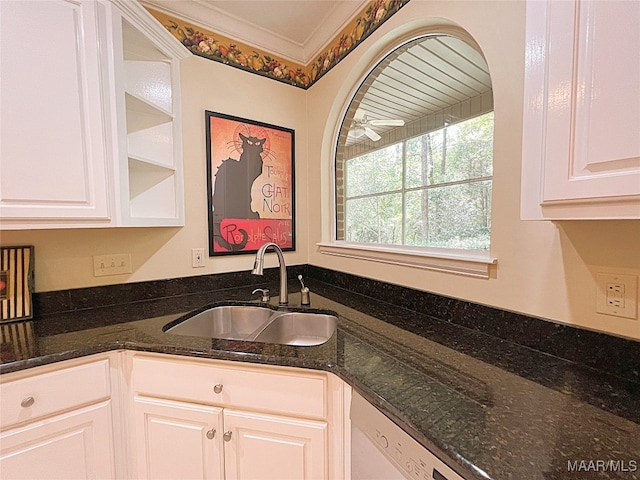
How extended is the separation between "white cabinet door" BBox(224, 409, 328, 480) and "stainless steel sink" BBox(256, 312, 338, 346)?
461mm

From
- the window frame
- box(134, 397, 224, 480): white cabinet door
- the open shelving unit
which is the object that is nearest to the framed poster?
the open shelving unit

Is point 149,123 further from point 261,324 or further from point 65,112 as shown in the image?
point 261,324

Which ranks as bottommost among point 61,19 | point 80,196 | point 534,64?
point 80,196

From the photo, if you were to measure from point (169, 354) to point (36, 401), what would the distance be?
410 millimetres

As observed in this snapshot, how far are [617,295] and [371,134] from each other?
135 centimetres

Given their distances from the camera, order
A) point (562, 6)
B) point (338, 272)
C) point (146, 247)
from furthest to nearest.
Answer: point (338, 272) < point (146, 247) < point (562, 6)

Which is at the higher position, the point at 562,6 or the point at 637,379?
the point at 562,6

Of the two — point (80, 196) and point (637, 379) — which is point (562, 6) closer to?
point (637, 379)

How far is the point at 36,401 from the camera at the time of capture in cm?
91

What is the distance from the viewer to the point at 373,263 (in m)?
1.54

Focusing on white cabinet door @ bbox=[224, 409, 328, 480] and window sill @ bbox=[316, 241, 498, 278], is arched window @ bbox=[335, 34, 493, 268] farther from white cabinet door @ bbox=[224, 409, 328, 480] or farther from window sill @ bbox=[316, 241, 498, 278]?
white cabinet door @ bbox=[224, 409, 328, 480]

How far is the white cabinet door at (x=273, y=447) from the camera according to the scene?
3.06 feet

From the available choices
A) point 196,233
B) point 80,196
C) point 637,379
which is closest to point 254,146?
point 196,233

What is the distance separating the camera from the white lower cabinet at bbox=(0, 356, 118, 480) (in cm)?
88
